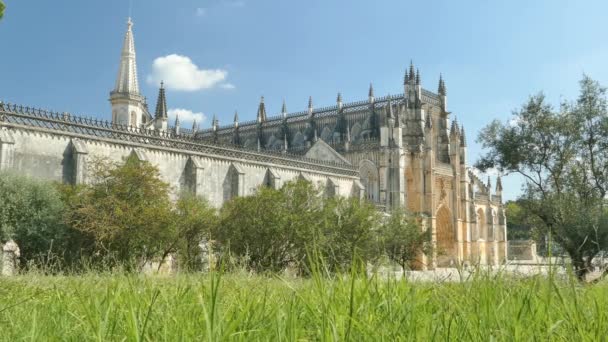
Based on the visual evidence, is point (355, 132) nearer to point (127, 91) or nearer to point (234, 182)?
point (127, 91)

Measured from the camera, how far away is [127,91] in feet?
128

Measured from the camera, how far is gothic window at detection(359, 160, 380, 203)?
43219mm

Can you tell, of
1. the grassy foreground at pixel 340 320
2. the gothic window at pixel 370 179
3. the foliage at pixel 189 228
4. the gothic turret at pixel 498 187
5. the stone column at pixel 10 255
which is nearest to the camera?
the grassy foreground at pixel 340 320

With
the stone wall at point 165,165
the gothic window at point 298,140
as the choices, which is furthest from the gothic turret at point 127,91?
the gothic window at point 298,140

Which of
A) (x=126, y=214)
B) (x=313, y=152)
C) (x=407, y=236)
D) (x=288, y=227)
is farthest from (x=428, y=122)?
(x=126, y=214)

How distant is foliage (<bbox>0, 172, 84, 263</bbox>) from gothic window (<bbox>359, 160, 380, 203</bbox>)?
2731 cm

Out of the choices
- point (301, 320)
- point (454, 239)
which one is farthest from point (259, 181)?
point (301, 320)

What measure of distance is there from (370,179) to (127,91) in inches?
725

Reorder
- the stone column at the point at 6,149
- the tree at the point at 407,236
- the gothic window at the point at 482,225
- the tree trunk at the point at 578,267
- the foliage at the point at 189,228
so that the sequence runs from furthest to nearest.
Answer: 1. the gothic window at the point at 482,225
2. the tree at the point at 407,236
3. the stone column at the point at 6,149
4. the foliage at the point at 189,228
5. the tree trunk at the point at 578,267

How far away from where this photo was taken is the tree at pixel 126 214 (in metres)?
17.8

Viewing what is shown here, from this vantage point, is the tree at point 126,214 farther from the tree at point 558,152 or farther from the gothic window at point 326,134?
the gothic window at point 326,134

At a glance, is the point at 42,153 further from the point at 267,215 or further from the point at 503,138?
the point at 503,138

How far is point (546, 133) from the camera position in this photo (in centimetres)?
2500

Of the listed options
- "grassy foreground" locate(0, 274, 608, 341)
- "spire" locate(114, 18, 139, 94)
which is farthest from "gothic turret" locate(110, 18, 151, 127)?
"grassy foreground" locate(0, 274, 608, 341)
